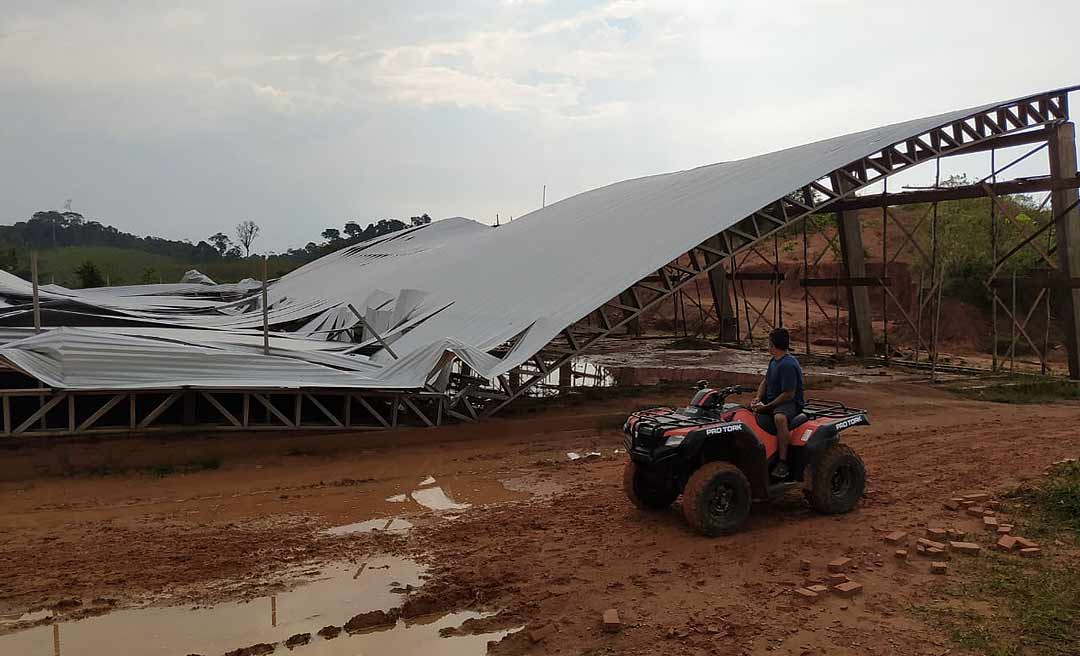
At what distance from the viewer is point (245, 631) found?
4898 mm

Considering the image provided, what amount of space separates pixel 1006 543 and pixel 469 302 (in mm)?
9332

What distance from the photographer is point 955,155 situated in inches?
628

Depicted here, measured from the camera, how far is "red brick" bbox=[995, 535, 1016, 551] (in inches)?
228

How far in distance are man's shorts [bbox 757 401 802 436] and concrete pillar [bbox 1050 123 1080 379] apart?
12.8 meters

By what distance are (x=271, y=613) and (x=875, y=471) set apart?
20.3 ft

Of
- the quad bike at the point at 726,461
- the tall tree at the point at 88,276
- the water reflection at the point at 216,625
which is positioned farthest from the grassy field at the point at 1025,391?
the tall tree at the point at 88,276

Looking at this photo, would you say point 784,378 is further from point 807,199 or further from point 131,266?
point 131,266

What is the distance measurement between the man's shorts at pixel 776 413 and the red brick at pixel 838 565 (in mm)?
1233

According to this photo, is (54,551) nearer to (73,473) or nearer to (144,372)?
(73,473)

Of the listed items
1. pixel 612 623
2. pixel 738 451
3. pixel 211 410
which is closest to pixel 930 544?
pixel 738 451

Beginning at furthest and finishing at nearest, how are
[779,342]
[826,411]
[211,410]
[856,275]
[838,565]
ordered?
[856,275]
[211,410]
[826,411]
[779,342]
[838,565]

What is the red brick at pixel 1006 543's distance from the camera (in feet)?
19.0

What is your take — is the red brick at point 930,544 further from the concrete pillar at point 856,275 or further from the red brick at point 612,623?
the concrete pillar at point 856,275

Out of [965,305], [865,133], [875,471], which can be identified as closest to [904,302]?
[965,305]
